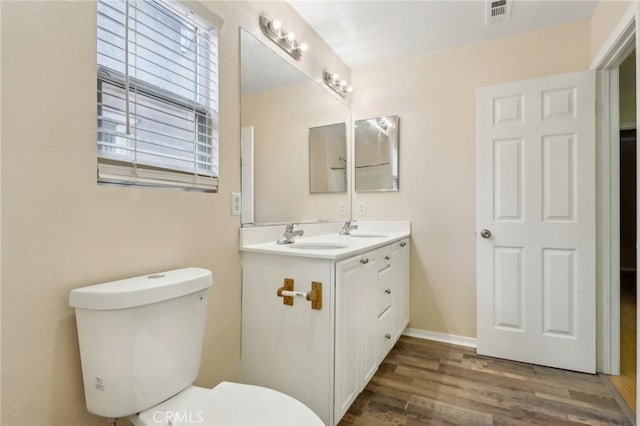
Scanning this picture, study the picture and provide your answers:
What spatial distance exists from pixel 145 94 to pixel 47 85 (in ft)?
1.08

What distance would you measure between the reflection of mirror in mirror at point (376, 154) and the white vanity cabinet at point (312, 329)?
1106 millimetres

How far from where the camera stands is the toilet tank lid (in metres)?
0.88

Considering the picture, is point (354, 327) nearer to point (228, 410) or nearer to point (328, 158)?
point (228, 410)

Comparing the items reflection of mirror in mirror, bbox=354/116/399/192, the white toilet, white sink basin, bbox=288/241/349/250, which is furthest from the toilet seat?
reflection of mirror in mirror, bbox=354/116/399/192

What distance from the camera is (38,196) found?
2.89 feet

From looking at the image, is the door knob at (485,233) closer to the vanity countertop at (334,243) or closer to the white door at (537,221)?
the white door at (537,221)

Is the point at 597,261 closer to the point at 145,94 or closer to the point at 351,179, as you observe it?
the point at 351,179

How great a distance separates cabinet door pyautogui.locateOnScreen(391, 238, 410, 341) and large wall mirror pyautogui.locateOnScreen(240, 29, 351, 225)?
1.98 ft

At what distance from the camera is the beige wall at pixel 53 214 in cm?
83

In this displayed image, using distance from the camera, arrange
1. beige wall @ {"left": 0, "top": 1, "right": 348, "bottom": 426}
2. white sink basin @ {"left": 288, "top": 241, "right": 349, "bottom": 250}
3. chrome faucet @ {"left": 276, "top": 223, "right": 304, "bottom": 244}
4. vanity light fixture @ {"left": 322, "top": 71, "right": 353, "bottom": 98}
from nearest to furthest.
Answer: beige wall @ {"left": 0, "top": 1, "right": 348, "bottom": 426}
chrome faucet @ {"left": 276, "top": 223, "right": 304, "bottom": 244}
white sink basin @ {"left": 288, "top": 241, "right": 349, "bottom": 250}
vanity light fixture @ {"left": 322, "top": 71, "right": 353, "bottom": 98}

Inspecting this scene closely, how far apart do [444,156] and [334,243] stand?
3.96 feet

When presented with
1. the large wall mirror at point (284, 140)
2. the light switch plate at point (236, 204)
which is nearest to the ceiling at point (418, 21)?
the large wall mirror at point (284, 140)

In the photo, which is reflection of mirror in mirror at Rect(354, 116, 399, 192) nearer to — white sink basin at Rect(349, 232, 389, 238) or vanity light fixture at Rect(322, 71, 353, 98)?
vanity light fixture at Rect(322, 71, 353, 98)

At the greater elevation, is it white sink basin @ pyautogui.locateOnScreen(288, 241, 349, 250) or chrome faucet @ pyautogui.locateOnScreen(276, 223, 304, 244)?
chrome faucet @ pyautogui.locateOnScreen(276, 223, 304, 244)
